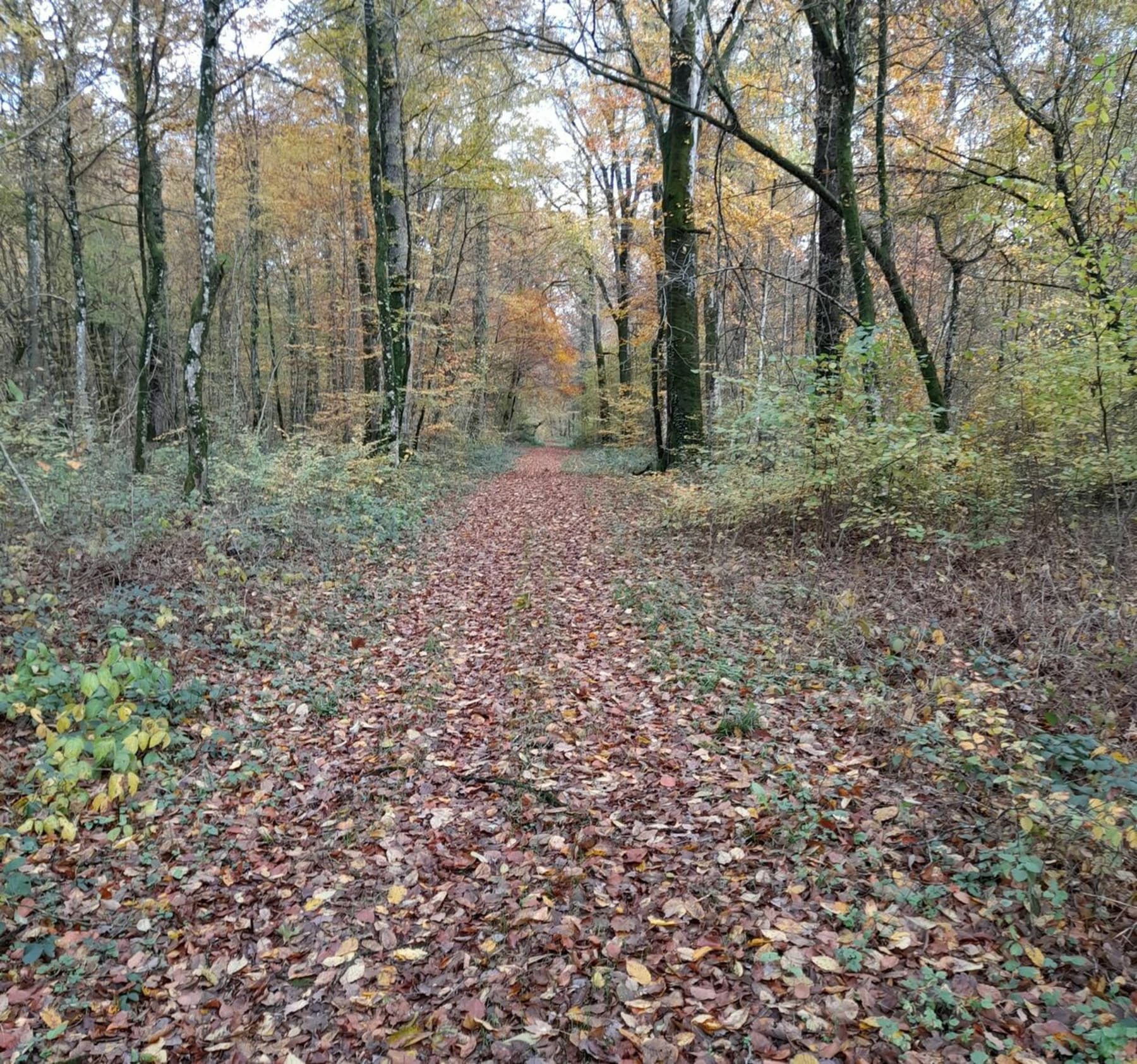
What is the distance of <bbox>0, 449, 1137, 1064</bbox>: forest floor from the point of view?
2721 millimetres

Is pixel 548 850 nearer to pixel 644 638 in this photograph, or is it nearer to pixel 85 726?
pixel 644 638

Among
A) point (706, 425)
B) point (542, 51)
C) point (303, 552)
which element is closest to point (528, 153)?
point (706, 425)

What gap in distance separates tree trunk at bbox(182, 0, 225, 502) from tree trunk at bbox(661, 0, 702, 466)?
7797 mm

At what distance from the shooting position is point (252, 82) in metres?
17.5

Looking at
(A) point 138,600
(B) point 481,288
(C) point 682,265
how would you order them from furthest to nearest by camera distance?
(B) point 481,288 → (C) point 682,265 → (A) point 138,600

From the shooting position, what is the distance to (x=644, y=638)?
258 inches

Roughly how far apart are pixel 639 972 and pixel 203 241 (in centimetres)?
1029

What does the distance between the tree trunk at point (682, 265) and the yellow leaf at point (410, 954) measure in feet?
36.9

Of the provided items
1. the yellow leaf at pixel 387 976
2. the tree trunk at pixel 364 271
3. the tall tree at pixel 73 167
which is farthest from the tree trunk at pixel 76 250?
the yellow leaf at pixel 387 976

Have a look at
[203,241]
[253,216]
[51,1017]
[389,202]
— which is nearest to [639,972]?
[51,1017]

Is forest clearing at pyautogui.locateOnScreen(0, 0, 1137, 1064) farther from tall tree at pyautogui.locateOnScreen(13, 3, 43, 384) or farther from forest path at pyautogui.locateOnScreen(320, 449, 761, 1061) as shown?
tall tree at pyautogui.locateOnScreen(13, 3, 43, 384)

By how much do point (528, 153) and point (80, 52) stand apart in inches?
556

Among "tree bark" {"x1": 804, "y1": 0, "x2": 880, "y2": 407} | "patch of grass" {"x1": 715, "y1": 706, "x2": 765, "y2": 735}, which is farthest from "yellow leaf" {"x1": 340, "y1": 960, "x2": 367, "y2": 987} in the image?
"tree bark" {"x1": 804, "y1": 0, "x2": 880, "y2": 407}

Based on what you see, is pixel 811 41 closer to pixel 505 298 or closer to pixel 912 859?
pixel 912 859
